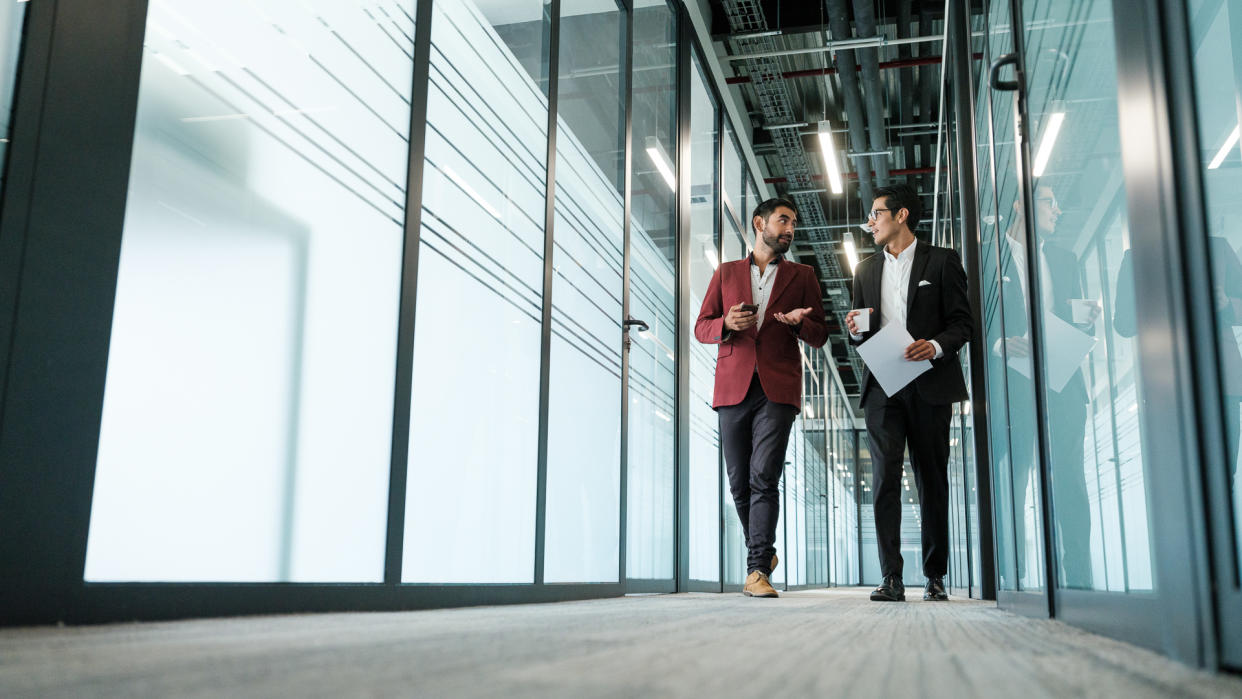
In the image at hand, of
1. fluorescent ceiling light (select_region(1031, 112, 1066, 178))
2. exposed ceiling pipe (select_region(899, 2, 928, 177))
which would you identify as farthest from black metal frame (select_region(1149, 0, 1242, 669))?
exposed ceiling pipe (select_region(899, 2, 928, 177))

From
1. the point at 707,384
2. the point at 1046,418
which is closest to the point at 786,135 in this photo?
the point at 707,384

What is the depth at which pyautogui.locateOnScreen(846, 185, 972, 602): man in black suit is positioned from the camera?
2738 millimetres

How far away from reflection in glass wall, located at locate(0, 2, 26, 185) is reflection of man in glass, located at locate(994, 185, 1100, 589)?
1269 mm

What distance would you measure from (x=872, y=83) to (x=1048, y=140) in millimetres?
4862

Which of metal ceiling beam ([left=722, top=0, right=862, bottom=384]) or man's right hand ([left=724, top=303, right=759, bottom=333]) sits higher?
metal ceiling beam ([left=722, top=0, right=862, bottom=384])

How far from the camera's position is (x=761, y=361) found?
305cm

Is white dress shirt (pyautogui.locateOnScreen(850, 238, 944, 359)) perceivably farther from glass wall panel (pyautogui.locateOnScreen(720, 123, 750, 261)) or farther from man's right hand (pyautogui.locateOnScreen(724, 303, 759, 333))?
→ glass wall panel (pyautogui.locateOnScreen(720, 123, 750, 261))

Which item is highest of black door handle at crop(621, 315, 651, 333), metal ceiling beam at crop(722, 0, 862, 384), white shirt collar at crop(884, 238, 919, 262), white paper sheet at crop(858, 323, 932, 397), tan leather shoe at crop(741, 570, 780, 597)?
metal ceiling beam at crop(722, 0, 862, 384)

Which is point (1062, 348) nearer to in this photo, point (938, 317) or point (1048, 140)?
point (1048, 140)

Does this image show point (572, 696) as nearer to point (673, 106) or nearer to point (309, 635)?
point (309, 635)

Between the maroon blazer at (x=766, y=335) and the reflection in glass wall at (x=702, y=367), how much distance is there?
0.89 m

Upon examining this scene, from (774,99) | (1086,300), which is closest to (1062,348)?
(1086,300)

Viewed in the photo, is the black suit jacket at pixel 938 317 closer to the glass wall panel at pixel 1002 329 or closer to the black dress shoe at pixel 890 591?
the glass wall panel at pixel 1002 329

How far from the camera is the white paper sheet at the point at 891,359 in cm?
267
